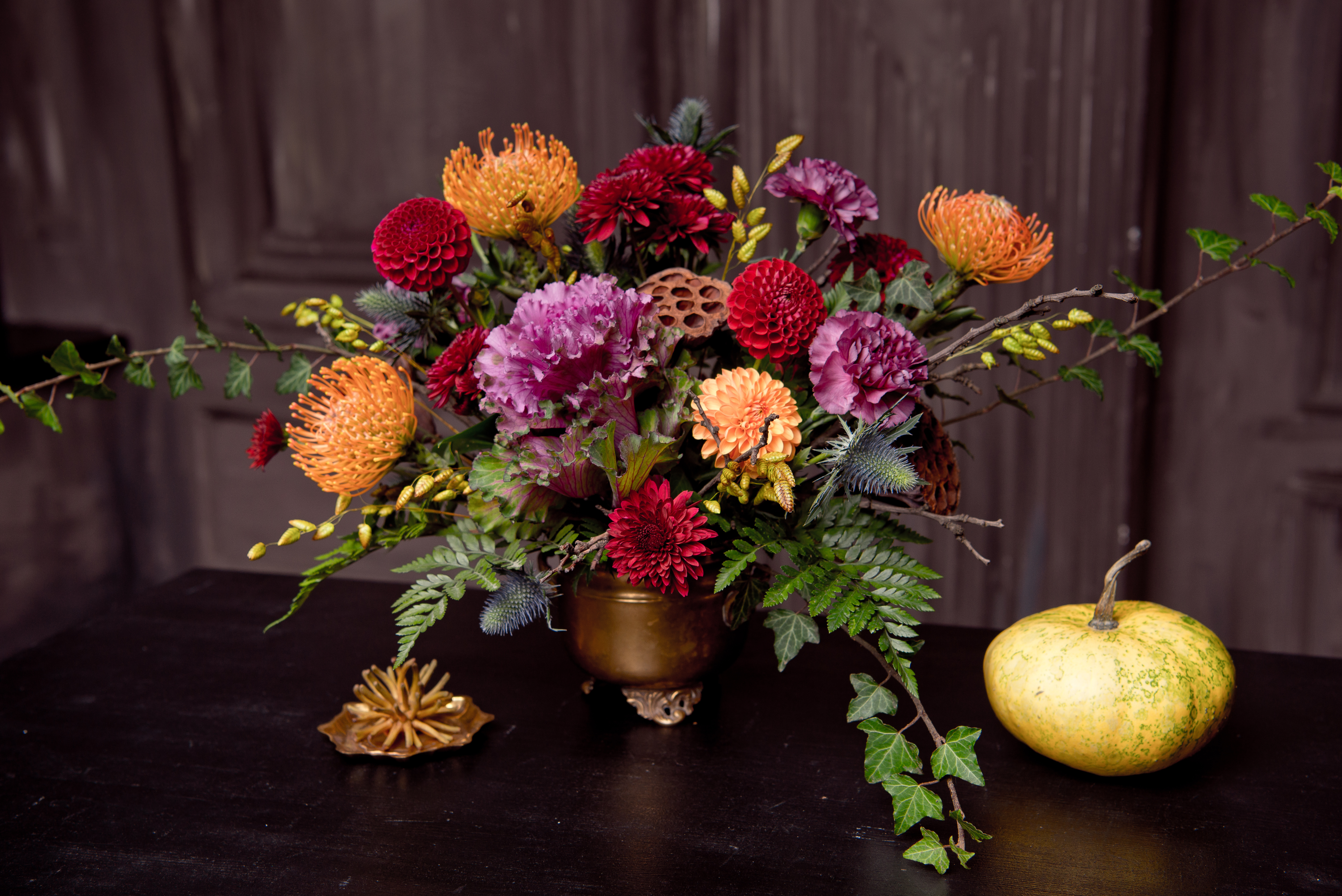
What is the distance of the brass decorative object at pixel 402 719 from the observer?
2.42ft

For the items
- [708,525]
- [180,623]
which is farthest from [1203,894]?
[180,623]

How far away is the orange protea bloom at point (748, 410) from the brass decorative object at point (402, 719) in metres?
0.29

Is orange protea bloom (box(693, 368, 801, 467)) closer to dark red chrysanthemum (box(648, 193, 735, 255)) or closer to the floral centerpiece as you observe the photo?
the floral centerpiece

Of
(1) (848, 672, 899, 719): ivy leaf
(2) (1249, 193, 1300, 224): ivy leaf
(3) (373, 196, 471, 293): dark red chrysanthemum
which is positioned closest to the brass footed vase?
(1) (848, 672, 899, 719): ivy leaf

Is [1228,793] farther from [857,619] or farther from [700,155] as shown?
[700,155]

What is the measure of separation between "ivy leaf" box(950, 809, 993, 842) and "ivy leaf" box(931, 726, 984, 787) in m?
0.02

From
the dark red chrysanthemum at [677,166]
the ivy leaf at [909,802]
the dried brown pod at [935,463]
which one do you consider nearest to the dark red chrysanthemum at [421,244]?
the dark red chrysanthemum at [677,166]

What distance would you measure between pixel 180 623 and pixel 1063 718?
837 millimetres

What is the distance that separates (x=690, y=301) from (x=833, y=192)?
0.47 ft

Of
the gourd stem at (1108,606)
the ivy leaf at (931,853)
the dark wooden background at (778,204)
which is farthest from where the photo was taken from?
the dark wooden background at (778,204)

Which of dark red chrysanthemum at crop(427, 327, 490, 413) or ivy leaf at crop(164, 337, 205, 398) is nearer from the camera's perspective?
dark red chrysanthemum at crop(427, 327, 490, 413)

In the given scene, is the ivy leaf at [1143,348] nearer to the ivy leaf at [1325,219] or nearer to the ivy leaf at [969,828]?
the ivy leaf at [1325,219]

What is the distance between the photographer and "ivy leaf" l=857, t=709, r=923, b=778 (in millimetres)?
621

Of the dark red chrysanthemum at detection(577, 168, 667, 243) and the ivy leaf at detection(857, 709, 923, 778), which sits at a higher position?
the dark red chrysanthemum at detection(577, 168, 667, 243)
